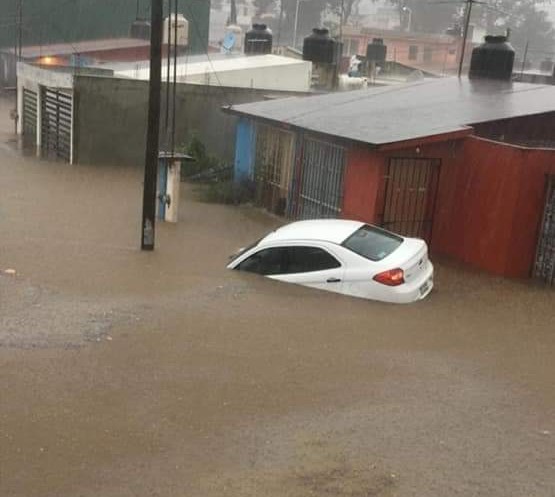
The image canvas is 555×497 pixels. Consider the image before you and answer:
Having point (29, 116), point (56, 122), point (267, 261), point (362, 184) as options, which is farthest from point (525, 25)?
point (267, 261)

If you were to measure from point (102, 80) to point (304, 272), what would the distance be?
15.4m

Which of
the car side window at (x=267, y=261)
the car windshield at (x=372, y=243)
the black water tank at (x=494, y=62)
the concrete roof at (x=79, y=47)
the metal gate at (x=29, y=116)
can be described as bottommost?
the metal gate at (x=29, y=116)

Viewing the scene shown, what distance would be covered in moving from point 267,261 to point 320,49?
2316cm

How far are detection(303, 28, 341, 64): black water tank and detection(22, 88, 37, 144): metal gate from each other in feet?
36.3

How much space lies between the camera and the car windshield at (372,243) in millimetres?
11266

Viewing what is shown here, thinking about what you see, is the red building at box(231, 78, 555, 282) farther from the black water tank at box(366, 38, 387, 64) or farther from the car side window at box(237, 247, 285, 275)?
the black water tank at box(366, 38, 387, 64)

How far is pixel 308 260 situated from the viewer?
11.5 metres

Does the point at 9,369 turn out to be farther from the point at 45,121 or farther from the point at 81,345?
the point at 45,121

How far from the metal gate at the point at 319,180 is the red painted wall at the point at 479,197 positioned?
18.1 inches

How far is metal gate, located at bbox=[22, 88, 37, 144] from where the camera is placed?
94.5 feet

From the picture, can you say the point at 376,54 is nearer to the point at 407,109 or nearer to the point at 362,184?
the point at 407,109

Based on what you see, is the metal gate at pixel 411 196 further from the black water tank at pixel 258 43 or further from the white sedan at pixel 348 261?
the black water tank at pixel 258 43

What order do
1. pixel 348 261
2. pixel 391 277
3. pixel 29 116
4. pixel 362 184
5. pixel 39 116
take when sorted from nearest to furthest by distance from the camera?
pixel 391 277 < pixel 348 261 < pixel 362 184 < pixel 39 116 < pixel 29 116

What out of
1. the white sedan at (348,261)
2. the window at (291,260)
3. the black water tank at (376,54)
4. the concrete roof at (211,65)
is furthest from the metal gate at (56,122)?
the black water tank at (376,54)
